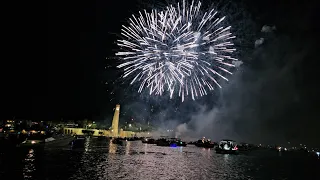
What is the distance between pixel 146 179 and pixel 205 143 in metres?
158

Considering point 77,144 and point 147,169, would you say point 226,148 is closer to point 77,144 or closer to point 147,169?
point 77,144

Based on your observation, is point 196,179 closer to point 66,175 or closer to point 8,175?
point 66,175

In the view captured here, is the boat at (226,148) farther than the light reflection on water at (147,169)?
Yes

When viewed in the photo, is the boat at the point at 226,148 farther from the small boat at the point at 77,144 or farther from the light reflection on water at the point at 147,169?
the small boat at the point at 77,144

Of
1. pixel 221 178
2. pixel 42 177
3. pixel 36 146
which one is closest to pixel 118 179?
pixel 42 177

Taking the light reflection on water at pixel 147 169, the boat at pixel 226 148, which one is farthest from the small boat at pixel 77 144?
the boat at pixel 226 148

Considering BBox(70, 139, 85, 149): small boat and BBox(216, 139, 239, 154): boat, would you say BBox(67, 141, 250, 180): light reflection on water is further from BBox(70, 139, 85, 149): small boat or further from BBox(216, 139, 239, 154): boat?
BBox(216, 139, 239, 154): boat

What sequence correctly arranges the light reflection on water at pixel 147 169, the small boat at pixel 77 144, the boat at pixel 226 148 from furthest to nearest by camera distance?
the boat at pixel 226 148 → the small boat at pixel 77 144 → the light reflection on water at pixel 147 169

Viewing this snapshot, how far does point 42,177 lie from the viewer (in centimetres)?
2283

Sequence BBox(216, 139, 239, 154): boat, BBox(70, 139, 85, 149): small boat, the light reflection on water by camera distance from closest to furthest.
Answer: the light reflection on water, BBox(70, 139, 85, 149): small boat, BBox(216, 139, 239, 154): boat

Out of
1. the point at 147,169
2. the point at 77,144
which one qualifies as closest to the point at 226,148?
the point at 77,144

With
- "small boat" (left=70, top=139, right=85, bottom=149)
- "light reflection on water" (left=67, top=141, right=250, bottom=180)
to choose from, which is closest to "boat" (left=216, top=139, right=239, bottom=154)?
"light reflection on water" (left=67, top=141, right=250, bottom=180)

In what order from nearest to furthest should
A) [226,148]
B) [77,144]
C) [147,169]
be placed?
[147,169] < [77,144] < [226,148]

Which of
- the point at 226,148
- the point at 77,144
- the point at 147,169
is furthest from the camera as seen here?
the point at 226,148
